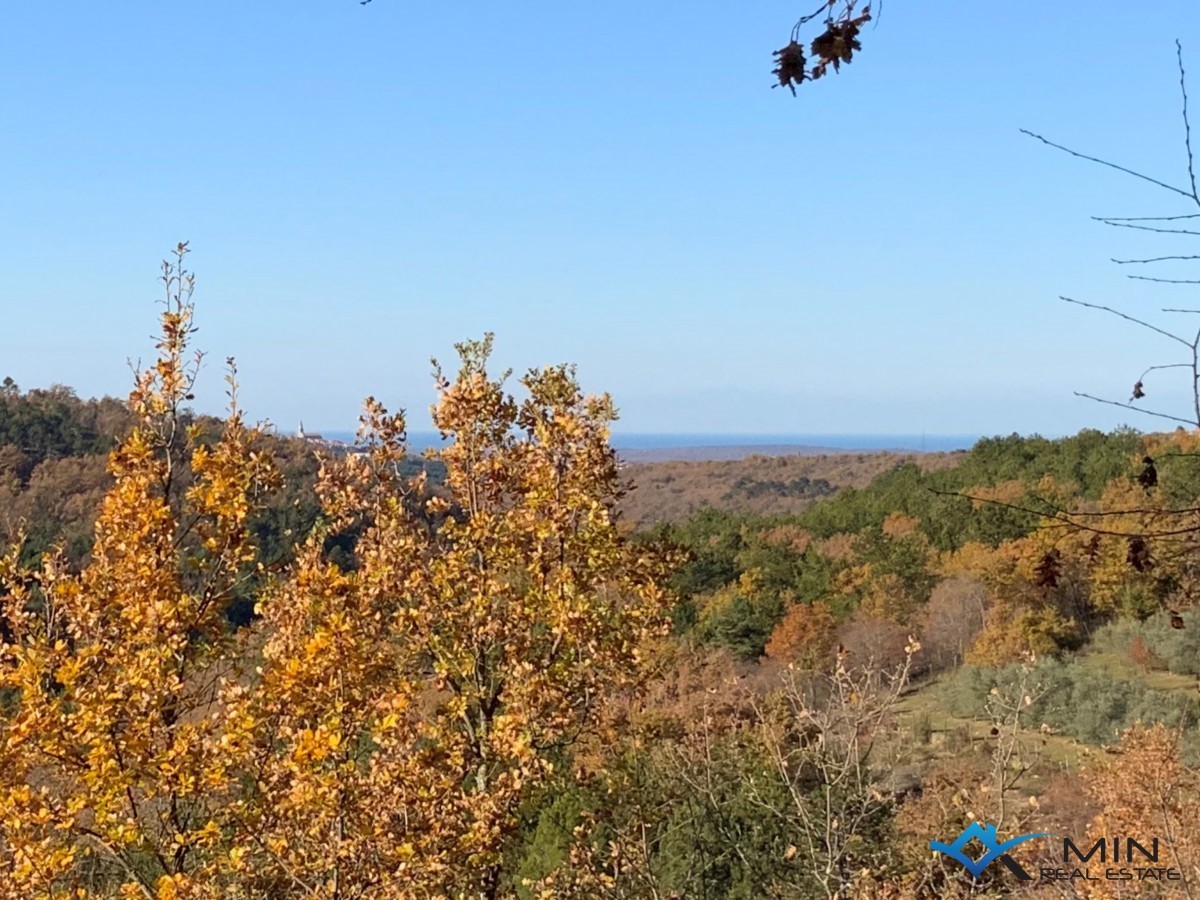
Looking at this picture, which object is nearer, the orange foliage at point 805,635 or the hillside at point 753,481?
the orange foliage at point 805,635

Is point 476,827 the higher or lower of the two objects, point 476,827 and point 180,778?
the lower

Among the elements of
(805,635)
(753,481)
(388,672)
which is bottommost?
(805,635)

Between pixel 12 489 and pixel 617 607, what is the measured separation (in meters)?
53.0

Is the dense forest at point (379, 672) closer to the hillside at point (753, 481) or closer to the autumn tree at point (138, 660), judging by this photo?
the autumn tree at point (138, 660)

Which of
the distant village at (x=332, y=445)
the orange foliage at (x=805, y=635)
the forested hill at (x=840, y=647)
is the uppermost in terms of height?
the distant village at (x=332, y=445)

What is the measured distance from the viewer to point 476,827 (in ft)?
19.1

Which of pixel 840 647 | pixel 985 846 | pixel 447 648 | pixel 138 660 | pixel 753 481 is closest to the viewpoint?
pixel 138 660

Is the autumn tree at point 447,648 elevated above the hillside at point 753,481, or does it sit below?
above

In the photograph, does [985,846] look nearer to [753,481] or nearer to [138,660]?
[138,660]

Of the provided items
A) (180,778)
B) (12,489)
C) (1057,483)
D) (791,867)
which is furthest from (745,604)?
(180,778)

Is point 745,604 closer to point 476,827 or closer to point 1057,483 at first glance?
point 1057,483

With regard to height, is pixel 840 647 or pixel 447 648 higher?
pixel 840 647

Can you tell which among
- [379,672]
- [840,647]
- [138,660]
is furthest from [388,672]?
[840,647]

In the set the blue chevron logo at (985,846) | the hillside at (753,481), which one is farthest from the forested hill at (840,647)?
the hillside at (753,481)
